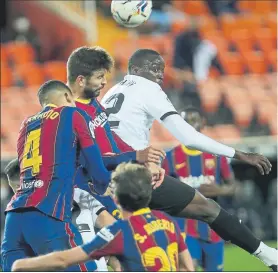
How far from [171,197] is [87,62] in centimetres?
115

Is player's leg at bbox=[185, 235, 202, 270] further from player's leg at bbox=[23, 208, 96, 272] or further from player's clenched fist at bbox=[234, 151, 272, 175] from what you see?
player's leg at bbox=[23, 208, 96, 272]

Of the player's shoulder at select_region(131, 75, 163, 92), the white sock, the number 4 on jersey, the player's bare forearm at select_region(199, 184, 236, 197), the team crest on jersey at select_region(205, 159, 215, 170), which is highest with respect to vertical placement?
the player's shoulder at select_region(131, 75, 163, 92)

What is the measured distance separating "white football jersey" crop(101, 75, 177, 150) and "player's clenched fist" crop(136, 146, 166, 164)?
53 cm

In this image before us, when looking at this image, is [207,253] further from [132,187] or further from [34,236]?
[132,187]

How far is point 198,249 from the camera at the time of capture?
35.4 feet

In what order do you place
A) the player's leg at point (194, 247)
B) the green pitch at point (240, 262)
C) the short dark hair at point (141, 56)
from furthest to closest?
the green pitch at point (240, 262), the player's leg at point (194, 247), the short dark hair at point (141, 56)

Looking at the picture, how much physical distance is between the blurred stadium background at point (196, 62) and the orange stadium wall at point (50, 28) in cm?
2

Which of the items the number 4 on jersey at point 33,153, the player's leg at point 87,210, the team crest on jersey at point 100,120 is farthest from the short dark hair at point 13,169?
the number 4 on jersey at point 33,153

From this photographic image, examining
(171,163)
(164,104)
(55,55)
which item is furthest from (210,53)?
(164,104)

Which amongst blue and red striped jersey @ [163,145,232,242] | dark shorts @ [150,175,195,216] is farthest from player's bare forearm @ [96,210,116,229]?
blue and red striped jersey @ [163,145,232,242]

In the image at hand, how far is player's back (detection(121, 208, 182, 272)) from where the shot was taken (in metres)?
5.47

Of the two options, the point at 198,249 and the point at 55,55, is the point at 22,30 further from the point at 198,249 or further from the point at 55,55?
the point at 198,249

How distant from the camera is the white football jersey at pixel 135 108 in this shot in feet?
24.2

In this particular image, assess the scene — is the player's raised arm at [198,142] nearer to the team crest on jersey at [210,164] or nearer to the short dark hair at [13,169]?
the short dark hair at [13,169]
